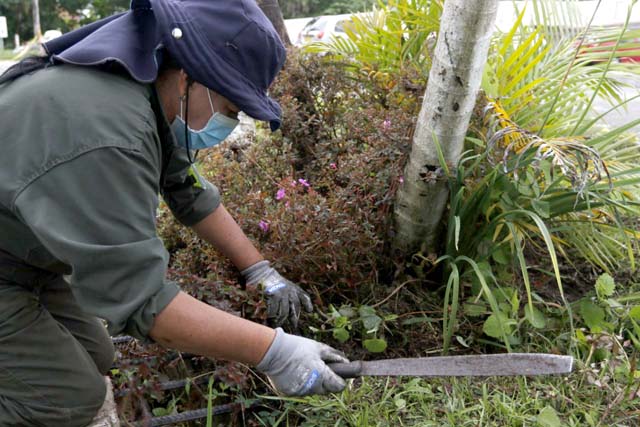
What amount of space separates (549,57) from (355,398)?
93.7 inches

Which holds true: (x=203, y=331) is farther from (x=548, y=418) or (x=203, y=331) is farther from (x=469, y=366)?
(x=548, y=418)

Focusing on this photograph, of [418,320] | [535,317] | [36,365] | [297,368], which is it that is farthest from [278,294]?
[535,317]

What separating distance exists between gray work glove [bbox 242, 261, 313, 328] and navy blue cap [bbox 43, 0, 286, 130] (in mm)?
804

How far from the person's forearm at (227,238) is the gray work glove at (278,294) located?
41mm

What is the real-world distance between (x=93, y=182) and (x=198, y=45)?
0.46 metres

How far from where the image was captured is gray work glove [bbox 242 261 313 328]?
2295 millimetres

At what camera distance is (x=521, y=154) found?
7.39 ft

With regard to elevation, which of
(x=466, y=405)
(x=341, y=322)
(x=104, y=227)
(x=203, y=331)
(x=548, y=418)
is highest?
(x=104, y=227)

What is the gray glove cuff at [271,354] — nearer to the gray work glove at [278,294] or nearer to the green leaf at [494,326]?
the gray work glove at [278,294]

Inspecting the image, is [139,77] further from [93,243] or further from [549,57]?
[549,57]

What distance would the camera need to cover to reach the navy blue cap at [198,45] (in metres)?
1.55

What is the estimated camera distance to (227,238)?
2.37 metres

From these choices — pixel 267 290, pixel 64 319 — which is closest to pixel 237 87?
pixel 267 290

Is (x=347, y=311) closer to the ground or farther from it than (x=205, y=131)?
closer to the ground
